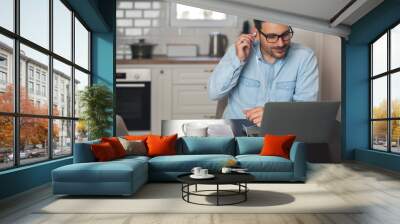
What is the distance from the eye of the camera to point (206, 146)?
6.22 metres

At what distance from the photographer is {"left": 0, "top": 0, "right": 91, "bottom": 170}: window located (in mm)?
4559

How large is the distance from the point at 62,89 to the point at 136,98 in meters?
3.14

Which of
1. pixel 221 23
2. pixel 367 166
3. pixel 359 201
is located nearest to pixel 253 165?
pixel 359 201

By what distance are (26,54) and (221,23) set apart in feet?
19.1

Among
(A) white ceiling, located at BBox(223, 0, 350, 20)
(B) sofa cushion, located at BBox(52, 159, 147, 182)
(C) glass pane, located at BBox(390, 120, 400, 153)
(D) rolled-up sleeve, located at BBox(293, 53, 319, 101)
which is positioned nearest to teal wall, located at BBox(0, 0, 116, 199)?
(B) sofa cushion, located at BBox(52, 159, 147, 182)

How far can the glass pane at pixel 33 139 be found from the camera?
496 cm

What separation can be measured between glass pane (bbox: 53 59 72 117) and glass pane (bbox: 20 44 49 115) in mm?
321

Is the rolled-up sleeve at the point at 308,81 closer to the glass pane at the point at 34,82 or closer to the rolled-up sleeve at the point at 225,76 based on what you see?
the rolled-up sleeve at the point at 225,76

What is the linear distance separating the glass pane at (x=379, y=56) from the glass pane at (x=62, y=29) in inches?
215

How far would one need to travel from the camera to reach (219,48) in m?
10.0

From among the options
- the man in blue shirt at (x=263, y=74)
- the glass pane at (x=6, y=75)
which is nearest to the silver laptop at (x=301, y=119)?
the man in blue shirt at (x=263, y=74)

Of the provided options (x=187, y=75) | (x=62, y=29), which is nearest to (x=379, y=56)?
(x=187, y=75)

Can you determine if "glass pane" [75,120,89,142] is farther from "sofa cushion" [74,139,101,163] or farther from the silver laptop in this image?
the silver laptop

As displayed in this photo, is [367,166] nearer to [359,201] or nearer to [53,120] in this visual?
[359,201]
